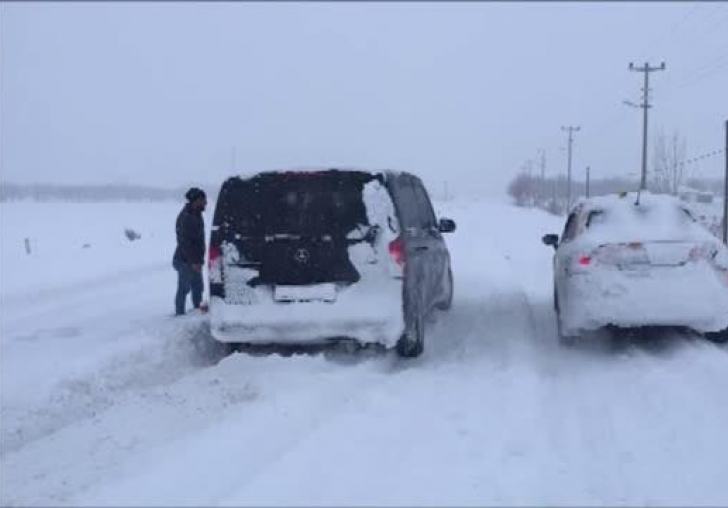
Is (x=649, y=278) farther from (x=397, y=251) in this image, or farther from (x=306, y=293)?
(x=306, y=293)

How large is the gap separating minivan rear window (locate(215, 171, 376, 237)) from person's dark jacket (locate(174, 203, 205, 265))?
3.04 meters

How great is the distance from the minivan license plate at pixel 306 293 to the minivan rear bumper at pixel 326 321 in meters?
0.05

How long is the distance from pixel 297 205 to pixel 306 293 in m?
0.87

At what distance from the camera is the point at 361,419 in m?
6.41

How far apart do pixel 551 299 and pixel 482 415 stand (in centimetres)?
703

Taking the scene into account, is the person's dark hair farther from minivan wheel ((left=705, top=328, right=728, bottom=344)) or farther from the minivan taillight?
minivan wheel ((left=705, top=328, right=728, bottom=344))

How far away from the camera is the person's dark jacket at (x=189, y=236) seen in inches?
459

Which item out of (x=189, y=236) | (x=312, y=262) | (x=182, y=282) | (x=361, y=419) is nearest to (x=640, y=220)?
(x=312, y=262)

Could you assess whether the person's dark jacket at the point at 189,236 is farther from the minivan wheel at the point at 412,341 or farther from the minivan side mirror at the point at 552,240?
the minivan side mirror at the point at 552,240

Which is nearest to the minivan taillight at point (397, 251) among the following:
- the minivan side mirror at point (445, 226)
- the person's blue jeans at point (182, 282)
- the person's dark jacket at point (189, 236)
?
the minivan side mirror at point (445, 226)

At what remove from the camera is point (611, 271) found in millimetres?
8781

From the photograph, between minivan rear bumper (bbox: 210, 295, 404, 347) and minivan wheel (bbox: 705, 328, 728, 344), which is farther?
minivan wheel (bbox: 705, 328, 728, 344)

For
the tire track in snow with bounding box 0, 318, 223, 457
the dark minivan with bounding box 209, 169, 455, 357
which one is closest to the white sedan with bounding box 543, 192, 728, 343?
the dark minivan with bounding box 209, 169, 455, 357

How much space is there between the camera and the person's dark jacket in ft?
38.2
